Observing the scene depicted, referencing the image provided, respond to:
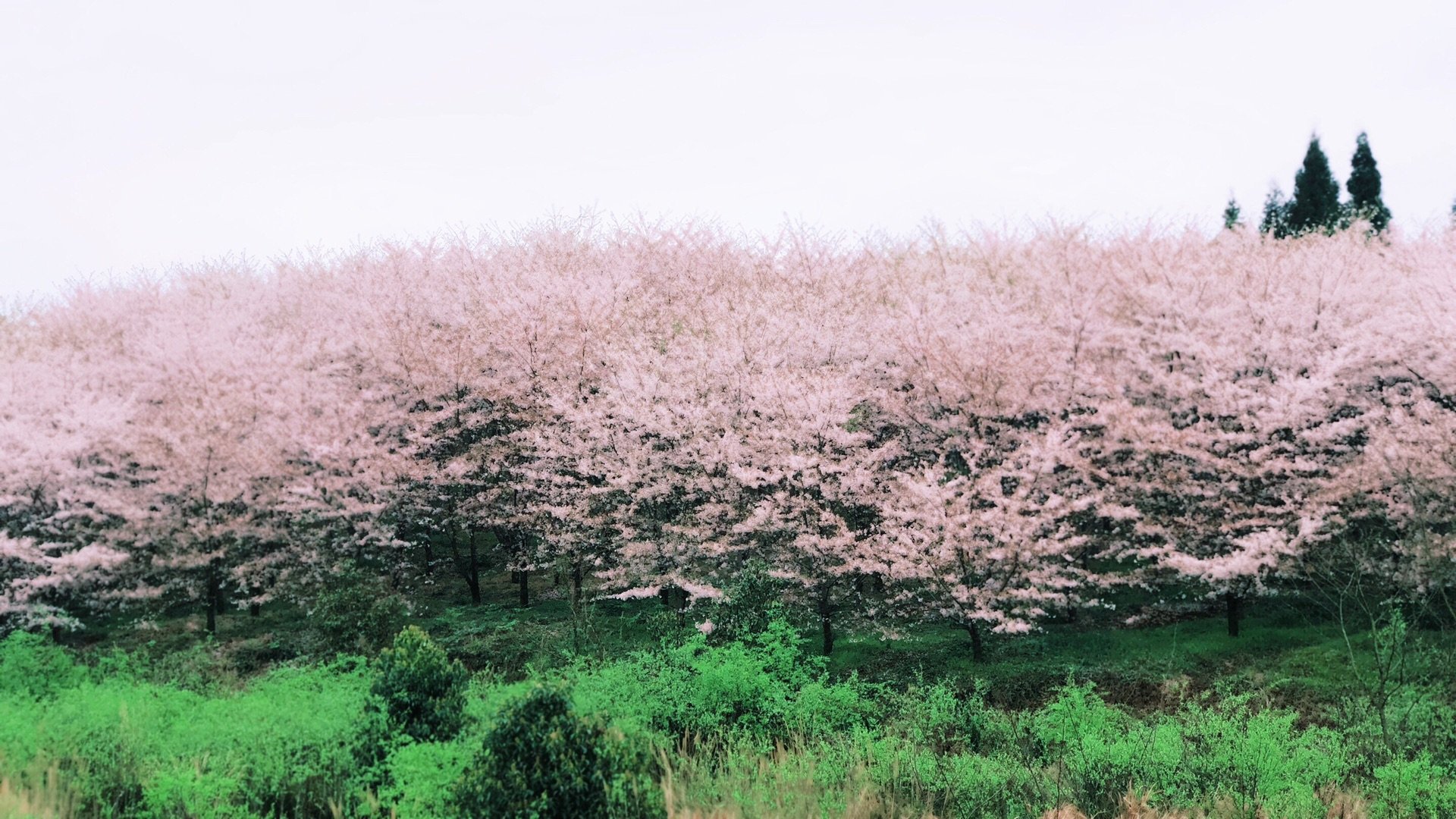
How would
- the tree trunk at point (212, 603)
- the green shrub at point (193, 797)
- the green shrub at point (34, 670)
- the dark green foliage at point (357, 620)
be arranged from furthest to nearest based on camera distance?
the tree trunk at point (212, 603)
the dark green foliage at point (357, 620)
the green shrub at point (34, 670)
the green shrub at point (193, 797)

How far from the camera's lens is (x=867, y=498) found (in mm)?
19875

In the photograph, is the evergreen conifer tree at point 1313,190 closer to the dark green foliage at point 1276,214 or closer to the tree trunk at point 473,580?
the dark green foliage at point 1276,214

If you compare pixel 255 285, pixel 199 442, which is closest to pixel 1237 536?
pixel 199 442

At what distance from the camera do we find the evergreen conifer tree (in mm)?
42719

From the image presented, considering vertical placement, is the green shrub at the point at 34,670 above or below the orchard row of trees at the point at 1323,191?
below

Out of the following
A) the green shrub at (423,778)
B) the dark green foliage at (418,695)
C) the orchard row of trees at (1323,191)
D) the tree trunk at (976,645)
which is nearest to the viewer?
the green shrub at (423,778)


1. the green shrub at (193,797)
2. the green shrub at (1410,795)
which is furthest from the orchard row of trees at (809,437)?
the green shrub at (193,797)

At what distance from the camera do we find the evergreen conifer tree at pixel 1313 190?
4272 cm

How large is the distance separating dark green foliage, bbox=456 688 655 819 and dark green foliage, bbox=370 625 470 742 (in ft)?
9.59

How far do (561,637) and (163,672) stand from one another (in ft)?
28.9

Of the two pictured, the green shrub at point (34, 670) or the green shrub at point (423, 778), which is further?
the green shrub at point (34, 670)

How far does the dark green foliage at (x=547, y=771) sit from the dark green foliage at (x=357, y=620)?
12.6 meters

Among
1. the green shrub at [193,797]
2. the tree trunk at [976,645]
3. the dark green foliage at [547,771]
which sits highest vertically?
the dark green foliage at [547,771]

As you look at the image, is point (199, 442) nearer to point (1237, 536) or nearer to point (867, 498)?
point (867, 498)
